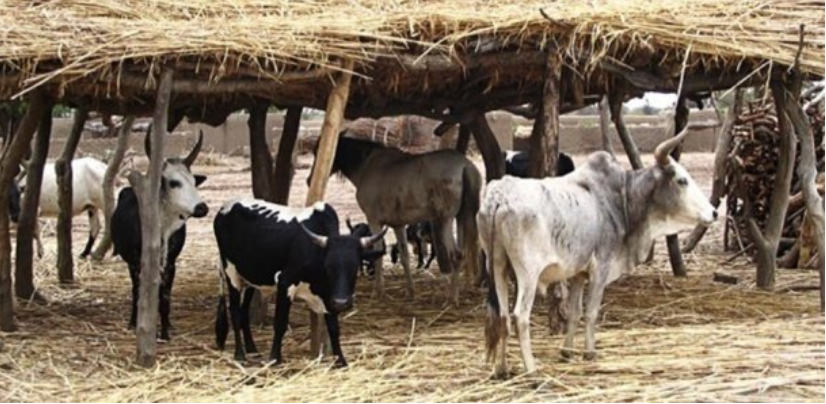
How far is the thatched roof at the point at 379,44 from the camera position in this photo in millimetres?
9633

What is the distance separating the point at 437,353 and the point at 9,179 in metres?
4.04

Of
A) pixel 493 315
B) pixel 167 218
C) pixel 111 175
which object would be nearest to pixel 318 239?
pixel 493 315

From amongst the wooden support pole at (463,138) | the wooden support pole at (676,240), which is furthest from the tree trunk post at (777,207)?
the wooden support pole at (463,138)

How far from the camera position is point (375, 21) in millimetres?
10438

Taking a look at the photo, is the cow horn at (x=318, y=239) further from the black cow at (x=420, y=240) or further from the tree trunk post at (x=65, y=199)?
the black cow at (x=420, y=240)

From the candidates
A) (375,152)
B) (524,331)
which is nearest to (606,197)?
(524,331)

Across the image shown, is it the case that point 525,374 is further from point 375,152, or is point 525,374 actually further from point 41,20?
point 375,152

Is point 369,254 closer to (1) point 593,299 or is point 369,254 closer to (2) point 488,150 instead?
(1) point 593,299

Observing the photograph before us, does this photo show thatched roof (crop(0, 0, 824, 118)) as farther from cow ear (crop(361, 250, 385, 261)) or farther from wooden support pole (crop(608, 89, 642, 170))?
cow ear (crop(361, 250, 385, 261))

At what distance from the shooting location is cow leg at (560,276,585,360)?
31.3 feet

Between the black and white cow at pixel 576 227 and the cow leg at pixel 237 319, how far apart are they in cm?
197

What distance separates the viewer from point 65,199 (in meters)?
14.7

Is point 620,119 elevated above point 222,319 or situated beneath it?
elevated above

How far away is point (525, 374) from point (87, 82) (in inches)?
147
